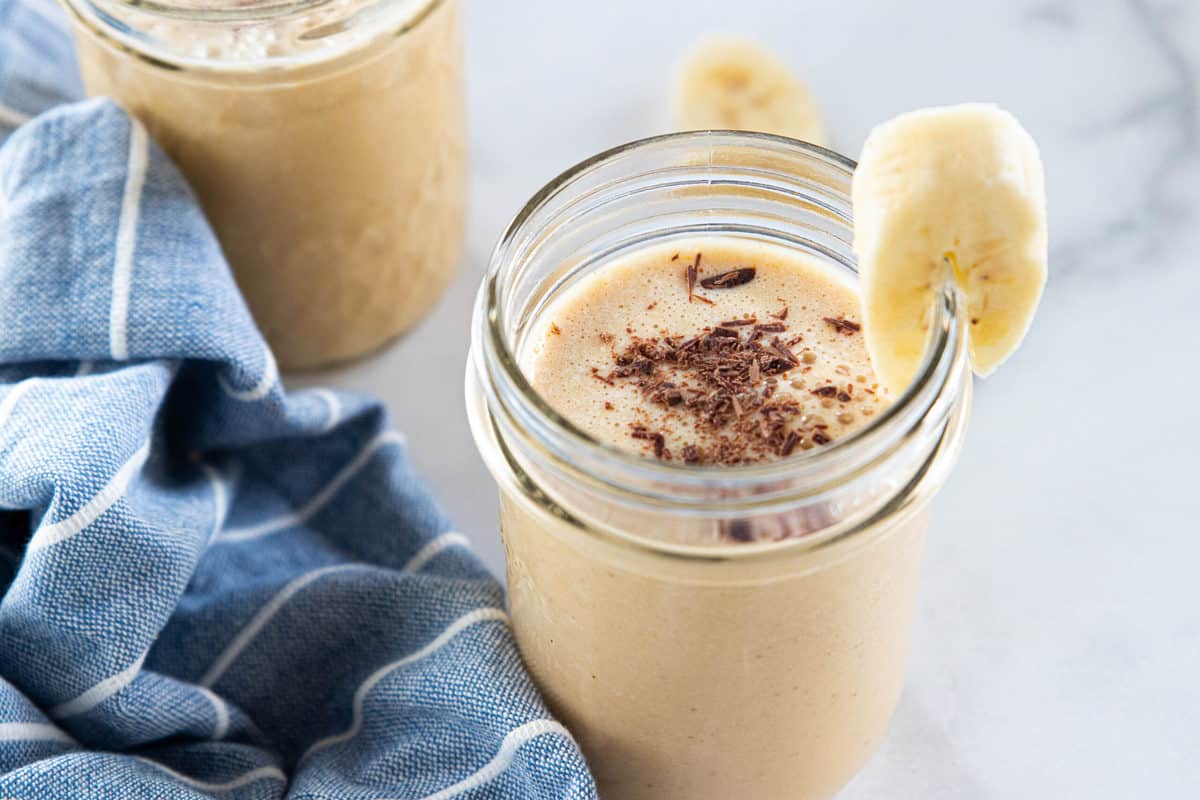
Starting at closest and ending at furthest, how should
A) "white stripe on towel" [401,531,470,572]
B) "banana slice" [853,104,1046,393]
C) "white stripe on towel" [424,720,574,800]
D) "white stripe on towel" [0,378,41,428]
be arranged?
1. "banana slice" [853,104,1046,393]
2. "white stripe on towel" [424,720,574,800]
3. "white stripe on towel" [0,378,41,428]
4. "white stripe on towel" [401,531,470,572]

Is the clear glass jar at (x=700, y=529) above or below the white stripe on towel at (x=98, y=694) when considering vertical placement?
above

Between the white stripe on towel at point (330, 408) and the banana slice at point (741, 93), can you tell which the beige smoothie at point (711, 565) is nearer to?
the white stripe on towel at point (330, 408)

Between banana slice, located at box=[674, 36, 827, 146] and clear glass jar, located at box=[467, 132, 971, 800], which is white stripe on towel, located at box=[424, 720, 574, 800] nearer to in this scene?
clear glass jar, located at box=[467, 132, 971, 800]

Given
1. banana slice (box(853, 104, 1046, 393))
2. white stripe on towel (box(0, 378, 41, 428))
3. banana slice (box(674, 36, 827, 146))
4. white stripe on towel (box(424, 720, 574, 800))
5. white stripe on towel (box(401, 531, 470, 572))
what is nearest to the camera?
banana slice (box(853, 104, 1046, 393))

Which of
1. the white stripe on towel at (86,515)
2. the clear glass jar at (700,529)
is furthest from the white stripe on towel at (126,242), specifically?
the clear glass jar at (700,529)

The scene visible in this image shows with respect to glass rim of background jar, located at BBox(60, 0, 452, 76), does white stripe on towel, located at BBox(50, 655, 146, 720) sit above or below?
below

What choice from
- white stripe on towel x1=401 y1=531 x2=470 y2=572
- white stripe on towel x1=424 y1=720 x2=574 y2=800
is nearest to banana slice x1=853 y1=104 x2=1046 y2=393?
white stripe on towel x1=424 y1=720 x2=574 y2=800

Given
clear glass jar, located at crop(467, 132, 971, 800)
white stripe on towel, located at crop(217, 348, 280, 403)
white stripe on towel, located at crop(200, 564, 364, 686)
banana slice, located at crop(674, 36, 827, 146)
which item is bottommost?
white stripe on towel, located at crop(200, 564, 364, 686)

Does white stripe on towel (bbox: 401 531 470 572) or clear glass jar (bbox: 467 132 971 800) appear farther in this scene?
white stripe on towel (bbox: 401 531 470 572)

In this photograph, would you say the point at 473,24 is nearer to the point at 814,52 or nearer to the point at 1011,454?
the point at 814,52
